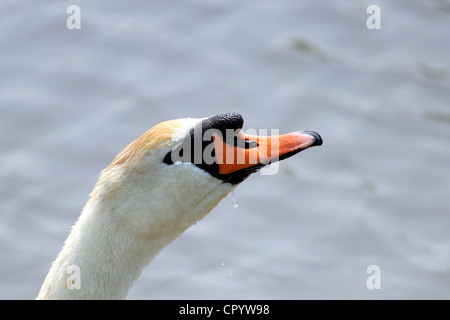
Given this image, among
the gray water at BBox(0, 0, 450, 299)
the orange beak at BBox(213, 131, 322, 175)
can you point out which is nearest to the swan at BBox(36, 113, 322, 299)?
the orange beak at BBox(213, 131, 322, 175)

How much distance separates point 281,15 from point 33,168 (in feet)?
13.3

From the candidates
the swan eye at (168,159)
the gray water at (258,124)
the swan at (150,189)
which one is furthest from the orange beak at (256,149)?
the gray water at (258,124)

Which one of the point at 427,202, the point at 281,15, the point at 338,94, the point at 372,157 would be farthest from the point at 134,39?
the point at 427,202

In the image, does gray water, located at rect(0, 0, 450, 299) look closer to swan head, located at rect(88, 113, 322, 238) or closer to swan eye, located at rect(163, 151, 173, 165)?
swan head, located at rect(88, 113, 322, 238)

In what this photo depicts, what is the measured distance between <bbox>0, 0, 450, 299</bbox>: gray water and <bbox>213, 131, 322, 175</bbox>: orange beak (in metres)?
3.80

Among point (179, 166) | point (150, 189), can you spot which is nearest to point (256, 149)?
point (179, 166)

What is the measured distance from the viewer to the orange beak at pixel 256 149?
584 cm

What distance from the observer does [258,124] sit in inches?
432

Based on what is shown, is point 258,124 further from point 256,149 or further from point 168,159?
point 168,159

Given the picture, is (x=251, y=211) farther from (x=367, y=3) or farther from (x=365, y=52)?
(x=367, y=3)

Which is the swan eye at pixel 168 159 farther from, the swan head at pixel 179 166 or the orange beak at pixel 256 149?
the orange beak at pixel 256 149

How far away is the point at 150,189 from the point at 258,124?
17.1ft

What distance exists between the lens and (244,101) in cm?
1140

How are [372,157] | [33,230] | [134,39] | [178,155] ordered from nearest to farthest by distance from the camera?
[178,155] < [33,230] < [372,157] < [134,39]
